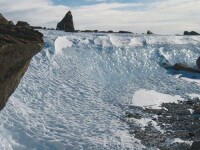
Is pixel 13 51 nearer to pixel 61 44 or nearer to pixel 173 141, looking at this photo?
pixel 173 141

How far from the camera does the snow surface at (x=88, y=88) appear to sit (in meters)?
15.3

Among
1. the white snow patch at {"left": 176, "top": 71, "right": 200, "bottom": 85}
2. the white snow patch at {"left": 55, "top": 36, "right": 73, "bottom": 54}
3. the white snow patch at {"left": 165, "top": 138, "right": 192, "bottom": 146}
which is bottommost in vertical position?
the white snow patch at {"left": 165, "top": 138, "right": 192, "bottom": 146}

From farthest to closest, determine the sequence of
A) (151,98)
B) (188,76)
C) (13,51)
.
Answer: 1. (188,76)
2. (151,98)
3. (13,51)

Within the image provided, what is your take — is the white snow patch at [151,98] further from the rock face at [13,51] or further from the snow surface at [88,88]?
the rock face at [13,51]

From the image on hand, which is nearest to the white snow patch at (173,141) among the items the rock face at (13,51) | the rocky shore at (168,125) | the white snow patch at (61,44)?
the rocky shore at (168,125)

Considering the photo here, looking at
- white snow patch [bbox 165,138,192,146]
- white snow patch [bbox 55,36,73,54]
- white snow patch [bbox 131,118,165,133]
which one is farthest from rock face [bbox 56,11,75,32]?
white snow patch [bbox 165,138,192,146]

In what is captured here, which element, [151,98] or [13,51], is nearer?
[13,51]

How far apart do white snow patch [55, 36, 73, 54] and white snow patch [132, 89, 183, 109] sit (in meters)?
7.79

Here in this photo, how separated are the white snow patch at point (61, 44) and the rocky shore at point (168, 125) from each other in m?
10.4

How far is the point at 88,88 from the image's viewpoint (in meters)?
24.0

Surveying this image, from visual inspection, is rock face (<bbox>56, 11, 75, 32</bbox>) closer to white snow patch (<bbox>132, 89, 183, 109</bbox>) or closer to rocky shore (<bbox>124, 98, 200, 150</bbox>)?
white snow patch (<bbox>132, 89, 183, 109</bbox>)

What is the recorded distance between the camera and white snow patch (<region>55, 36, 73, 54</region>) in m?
29.7

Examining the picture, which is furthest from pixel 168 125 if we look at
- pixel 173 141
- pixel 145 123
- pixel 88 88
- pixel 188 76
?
pixel 188 76

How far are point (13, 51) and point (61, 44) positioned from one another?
21650mm
